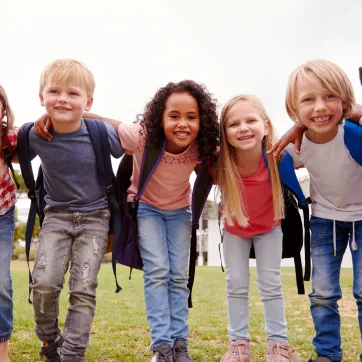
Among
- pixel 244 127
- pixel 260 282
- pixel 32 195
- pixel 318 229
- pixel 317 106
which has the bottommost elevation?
pixel 260 282

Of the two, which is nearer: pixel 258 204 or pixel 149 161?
pixel 149 161

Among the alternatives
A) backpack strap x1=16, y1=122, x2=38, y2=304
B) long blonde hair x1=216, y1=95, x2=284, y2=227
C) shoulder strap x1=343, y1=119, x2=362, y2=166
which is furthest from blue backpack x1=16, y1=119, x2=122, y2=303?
shoulder strap x1=343, y1=119, x2=362, y2=166

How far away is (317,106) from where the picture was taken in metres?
3.21

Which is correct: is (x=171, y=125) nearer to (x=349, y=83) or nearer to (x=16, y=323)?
(x=349, y=83)

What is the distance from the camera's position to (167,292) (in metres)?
3.37

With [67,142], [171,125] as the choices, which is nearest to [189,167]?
[171,125]

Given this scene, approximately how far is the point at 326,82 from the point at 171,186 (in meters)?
1.25

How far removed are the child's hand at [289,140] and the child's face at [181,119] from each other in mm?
540

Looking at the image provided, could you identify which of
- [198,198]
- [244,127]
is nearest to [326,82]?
[244,127]

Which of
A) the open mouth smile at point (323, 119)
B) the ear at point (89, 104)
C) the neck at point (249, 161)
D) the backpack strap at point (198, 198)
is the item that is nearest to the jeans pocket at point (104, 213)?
the backpack strap at point (198, 198)

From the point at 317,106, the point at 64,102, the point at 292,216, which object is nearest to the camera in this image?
the point at 317,106

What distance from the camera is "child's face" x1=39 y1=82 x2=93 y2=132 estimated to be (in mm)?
3338

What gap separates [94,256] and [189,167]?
90cm

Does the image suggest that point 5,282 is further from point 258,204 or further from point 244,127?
point 244,127
